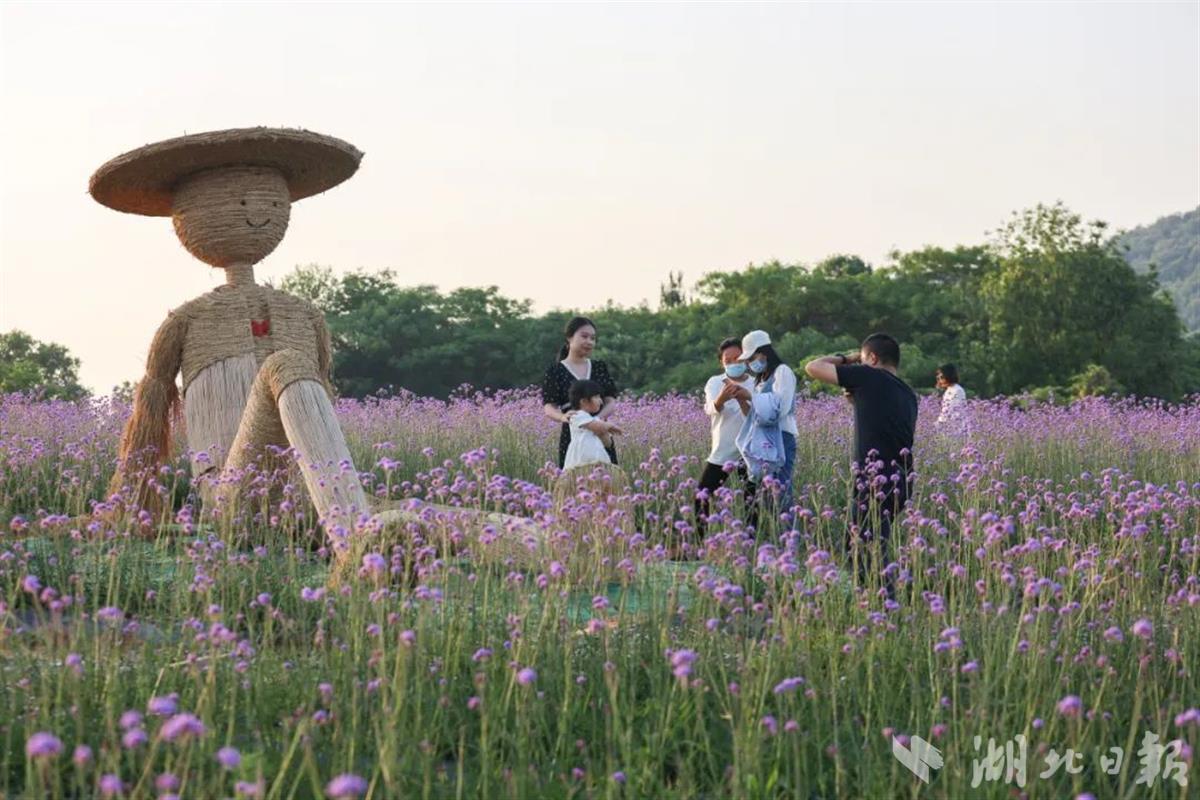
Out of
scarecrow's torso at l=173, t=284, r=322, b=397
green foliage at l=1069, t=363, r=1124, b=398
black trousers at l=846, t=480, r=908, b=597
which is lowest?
green foliage at l=1069, t=363, r=1124, b=398

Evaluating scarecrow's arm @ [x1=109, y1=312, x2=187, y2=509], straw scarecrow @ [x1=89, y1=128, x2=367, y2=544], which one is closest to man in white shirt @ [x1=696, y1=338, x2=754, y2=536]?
straw scarecrow @ [x1=89, y1=128, x2=367, y2=544]

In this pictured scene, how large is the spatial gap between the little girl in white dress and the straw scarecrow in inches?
53.0

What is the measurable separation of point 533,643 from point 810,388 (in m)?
20.5

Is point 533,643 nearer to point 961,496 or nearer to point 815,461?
point 961,496

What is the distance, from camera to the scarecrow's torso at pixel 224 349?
7023mm

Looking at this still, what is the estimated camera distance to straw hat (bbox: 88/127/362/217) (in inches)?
273

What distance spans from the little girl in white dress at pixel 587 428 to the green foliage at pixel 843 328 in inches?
747

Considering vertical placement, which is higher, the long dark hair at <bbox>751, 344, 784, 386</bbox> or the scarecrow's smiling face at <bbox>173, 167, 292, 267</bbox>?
the scarecrow's smiling face at <bbox>173, 167, 292, 267</bbox>

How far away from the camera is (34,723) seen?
344 centimetres

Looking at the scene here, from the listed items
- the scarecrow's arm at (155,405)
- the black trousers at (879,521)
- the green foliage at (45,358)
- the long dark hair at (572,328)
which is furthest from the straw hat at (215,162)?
the green foliage at (45,358)

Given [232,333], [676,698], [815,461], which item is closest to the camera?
[676,698]

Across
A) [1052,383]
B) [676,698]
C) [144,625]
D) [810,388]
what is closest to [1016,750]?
[676,698]

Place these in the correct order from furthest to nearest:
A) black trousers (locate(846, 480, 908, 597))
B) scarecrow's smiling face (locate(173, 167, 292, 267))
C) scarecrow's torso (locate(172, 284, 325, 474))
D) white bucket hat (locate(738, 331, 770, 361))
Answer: white bucket hat (locate(738, 331, 770, 361))
scarecrow's smiling face (locate(173, 167, 292, 267))
scarecrow's torso (locate(172, 284, 325, 474))
black trousers (locate(846, 480, 908, 597))

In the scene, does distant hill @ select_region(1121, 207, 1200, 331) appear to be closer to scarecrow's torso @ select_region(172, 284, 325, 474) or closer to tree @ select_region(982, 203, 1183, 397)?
tree @ select_region(982, 203, 1183, 397)
